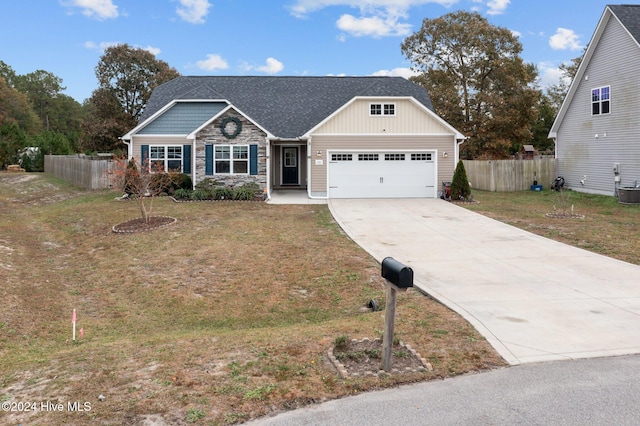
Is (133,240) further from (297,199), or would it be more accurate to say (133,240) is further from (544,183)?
(544,183)

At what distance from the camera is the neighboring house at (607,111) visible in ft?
67.7

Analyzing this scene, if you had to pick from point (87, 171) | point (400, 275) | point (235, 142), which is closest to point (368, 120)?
point (235, 142)

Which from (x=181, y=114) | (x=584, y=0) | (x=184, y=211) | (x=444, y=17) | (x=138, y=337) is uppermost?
(x=444, y=17)

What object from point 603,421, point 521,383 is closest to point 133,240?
point 521,383

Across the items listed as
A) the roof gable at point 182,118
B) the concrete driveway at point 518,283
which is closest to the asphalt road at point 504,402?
the concrete driveway at point 518,283

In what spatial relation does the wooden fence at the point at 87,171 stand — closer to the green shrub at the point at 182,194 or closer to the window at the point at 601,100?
the green shrub at the point at 182,194

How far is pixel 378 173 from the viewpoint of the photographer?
2202 centimetres

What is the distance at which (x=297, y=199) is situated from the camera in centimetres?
2169

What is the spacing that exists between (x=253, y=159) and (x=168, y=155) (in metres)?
4.62

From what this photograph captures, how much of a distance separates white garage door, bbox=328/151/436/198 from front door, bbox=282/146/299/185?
5.61m

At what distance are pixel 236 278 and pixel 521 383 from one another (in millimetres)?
6363

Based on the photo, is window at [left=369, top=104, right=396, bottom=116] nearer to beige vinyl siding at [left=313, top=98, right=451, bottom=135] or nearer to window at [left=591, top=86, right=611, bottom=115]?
beige vinyl siding at [left=313, top=98, right=451, bottom=135]

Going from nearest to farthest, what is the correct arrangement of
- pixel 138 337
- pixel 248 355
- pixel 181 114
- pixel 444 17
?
pixel 248 355 → pixel 138 337 → pixel 181 114 → pixel 444 17

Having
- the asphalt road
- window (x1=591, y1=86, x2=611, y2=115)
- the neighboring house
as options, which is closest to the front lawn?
the asphalt road
